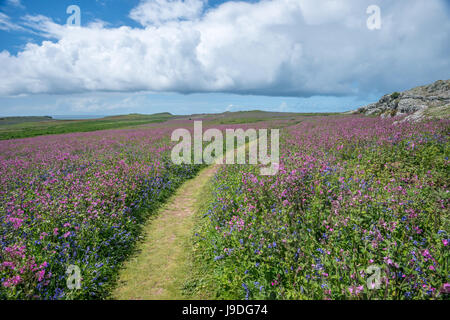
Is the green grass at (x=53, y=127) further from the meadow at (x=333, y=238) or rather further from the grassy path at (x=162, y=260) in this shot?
the meadow at (x=333, y=238)

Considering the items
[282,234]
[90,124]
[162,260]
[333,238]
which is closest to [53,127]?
[90,124]

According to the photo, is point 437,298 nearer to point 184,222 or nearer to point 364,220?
point 364,220

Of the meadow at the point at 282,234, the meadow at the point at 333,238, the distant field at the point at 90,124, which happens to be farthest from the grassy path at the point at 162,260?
the distant field at the point at 90,124

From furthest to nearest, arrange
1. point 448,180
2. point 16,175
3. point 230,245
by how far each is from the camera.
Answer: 1. point 16,175
2. point 448,180
3. point 230,245

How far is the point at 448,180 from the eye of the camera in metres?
6.29

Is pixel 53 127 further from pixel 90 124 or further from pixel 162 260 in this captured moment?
pixel 162 260

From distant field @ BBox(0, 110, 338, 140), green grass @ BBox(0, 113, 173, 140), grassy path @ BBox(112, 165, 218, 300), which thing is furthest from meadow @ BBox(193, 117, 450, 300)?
green grass @ BBox(0, 113, 173, 140)

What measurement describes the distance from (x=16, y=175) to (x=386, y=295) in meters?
15.4

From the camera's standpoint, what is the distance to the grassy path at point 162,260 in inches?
189

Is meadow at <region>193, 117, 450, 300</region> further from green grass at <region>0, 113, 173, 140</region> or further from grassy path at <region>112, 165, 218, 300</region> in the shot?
green grass at <region>0, 113, 173, 140</region>

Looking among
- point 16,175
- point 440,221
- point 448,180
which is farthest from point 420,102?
point 16,175

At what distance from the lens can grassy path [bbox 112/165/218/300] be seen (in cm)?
481

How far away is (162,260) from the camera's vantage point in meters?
5.91

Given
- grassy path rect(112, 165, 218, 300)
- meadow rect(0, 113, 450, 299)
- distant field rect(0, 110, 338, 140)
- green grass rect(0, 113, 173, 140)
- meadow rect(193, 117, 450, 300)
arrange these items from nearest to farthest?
meadow rect(193, 117, 450, 300) < meadow rect(0, 113, 450, 299) < grassy path rect(112, 165, 218, 300) < green grass rect(0, 113, 173, 140) < distant field rect(0, 110, 338, 140)
